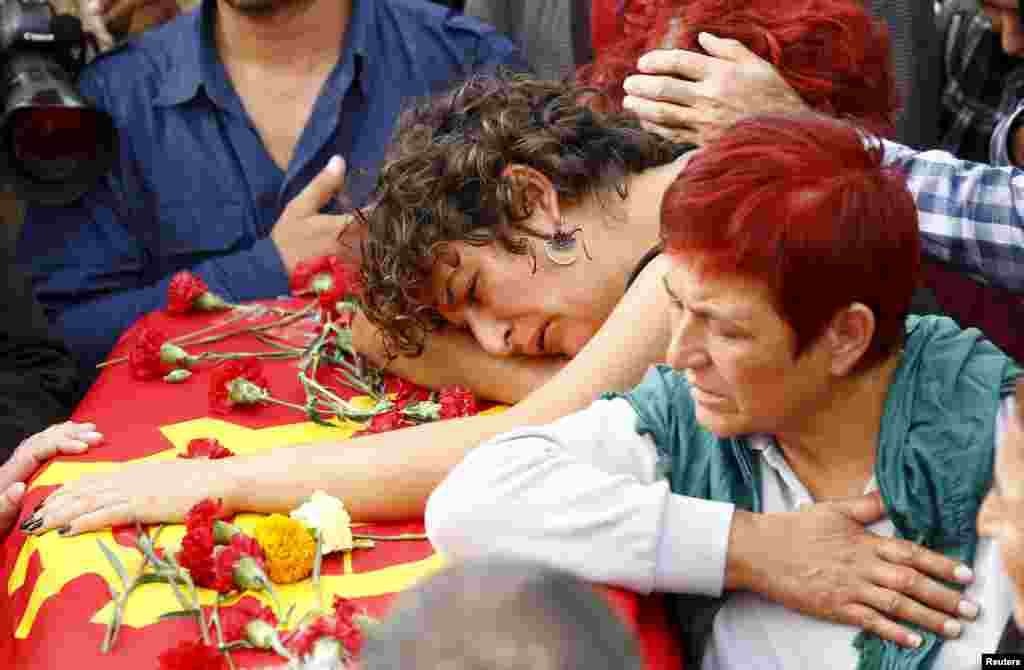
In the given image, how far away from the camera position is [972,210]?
2.12m

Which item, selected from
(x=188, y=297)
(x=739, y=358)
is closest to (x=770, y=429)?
(x=739, y=358)

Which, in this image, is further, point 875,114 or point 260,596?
point 875,114

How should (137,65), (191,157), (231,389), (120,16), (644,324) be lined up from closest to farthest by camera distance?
(644,324) → (231,389) → (191,157) → (137,65) → (120,16)

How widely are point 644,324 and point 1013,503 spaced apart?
0.96 meters

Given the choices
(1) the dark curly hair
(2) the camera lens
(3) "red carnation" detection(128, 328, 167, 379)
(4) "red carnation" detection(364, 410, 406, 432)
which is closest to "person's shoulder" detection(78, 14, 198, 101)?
(2) the camera lens

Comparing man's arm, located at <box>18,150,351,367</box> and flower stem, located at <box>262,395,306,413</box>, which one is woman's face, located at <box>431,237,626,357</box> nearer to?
flower stem, located at <box>262,395,306,413</box>

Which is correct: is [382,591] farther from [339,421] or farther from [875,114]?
[875,114]

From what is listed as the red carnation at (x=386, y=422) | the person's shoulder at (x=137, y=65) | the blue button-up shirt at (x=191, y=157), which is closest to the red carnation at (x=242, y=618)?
the red carnation at (x=386, y=422)

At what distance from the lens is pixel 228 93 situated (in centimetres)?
339

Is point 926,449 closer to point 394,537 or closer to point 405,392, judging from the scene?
point 394,537

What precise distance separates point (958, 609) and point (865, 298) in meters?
0.37

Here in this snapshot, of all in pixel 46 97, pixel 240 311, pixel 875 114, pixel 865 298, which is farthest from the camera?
pixel 46 97

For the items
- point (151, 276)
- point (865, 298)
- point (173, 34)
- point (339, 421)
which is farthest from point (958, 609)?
point (173, 34)

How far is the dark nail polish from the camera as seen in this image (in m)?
2.02
